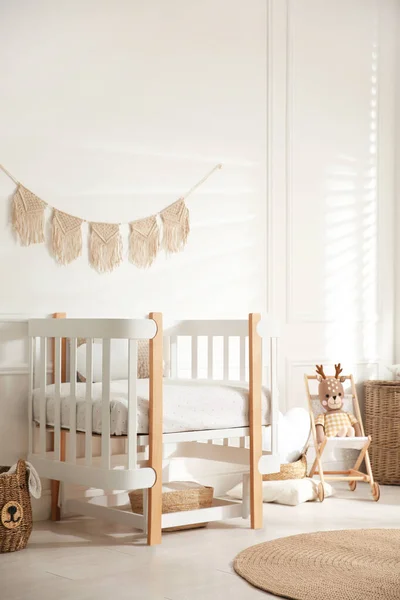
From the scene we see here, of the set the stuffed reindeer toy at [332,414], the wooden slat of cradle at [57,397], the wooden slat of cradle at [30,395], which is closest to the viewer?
the wooden slat of cradle at [57,397]

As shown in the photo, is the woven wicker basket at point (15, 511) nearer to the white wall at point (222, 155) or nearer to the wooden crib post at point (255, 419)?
the white wall at point (222, 155)

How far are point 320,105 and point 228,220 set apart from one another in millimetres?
893

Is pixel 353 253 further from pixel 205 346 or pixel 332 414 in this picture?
pixel 205 346

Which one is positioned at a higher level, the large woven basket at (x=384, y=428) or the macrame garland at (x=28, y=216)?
the macrame garland at (x=28, y=216)

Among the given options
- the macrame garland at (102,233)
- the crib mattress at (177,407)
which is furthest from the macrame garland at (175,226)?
the crib mattress at (177,407)

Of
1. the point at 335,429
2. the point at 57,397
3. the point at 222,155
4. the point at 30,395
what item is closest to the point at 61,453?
the point at 30,395

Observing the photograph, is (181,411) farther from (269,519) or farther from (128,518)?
(269,519)

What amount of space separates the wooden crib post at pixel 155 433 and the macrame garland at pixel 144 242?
895 mm

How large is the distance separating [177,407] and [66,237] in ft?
3.15

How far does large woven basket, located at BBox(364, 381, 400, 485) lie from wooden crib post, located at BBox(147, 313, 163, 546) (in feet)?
5.90

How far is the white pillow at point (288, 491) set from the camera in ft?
12.7

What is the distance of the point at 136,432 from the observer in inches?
120

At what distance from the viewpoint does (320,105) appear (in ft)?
15.3

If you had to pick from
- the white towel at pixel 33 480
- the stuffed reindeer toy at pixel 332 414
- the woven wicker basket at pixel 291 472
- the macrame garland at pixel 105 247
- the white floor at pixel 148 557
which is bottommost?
the white floor at pixel 148 557
